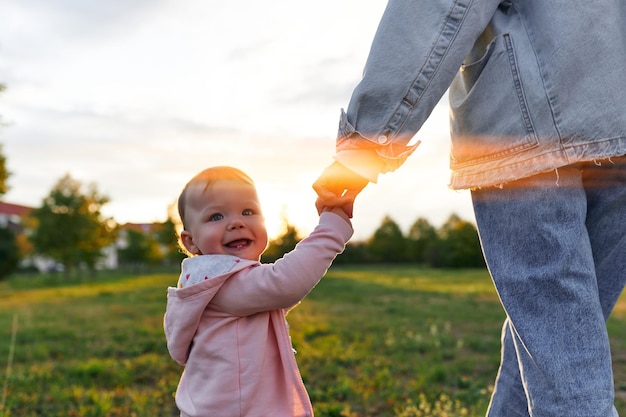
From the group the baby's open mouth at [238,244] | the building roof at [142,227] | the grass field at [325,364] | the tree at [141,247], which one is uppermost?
the building roof at [142,227]

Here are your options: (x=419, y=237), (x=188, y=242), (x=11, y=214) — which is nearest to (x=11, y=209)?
(x=11, y=214)

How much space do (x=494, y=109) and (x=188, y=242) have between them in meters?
1.13

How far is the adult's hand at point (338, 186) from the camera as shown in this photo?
1826mm

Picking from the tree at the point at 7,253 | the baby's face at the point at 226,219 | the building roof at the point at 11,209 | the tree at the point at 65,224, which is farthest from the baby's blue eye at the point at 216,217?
the building roof at the point at 11,209

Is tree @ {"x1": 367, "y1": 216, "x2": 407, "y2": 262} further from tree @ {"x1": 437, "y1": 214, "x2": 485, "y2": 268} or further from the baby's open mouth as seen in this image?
the baby's open mouth

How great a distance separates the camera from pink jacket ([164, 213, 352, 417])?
1.90 metres

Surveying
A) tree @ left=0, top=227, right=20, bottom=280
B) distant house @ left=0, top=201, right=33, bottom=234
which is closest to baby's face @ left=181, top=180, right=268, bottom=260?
tree @ left=0, top=227, right=20, bottom=280

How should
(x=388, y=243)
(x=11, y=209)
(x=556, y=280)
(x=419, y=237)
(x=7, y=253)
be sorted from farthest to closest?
(x=11, y=209) → (x=419, y=237) → (x=388, y=243) → (x=7, y=253) → (x=556, y=280)

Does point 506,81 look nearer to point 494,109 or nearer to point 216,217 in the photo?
point 494,109

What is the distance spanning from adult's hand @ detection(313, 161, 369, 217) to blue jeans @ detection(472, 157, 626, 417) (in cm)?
40

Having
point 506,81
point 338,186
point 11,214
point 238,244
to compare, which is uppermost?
point 11,214

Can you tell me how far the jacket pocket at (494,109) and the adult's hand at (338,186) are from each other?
1.15 feet

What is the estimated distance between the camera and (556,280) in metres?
1.65

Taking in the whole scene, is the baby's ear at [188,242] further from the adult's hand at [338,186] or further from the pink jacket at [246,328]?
the adult's hand at [338,186]
